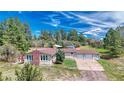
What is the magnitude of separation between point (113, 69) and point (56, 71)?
0.58m

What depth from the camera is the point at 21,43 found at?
437cm

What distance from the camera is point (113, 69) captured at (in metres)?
4.37

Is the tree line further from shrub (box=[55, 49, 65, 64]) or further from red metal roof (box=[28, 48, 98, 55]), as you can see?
shrub (box=[55, 49, 65, 64])

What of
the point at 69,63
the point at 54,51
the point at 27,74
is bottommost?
the point at 27,74

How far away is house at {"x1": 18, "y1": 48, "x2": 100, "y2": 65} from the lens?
14.3ft

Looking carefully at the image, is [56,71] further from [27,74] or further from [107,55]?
[107,55]

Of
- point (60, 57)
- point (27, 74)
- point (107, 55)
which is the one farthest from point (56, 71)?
point (107, 55)

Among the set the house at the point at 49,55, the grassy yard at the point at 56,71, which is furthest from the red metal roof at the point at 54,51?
the grassy yard at the point at 56,71

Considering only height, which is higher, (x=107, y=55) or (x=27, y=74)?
(x=107, y=55)

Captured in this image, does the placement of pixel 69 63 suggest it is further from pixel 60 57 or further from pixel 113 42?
pixel 113 42

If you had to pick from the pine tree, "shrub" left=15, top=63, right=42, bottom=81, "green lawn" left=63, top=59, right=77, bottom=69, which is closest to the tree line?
the pine tree
